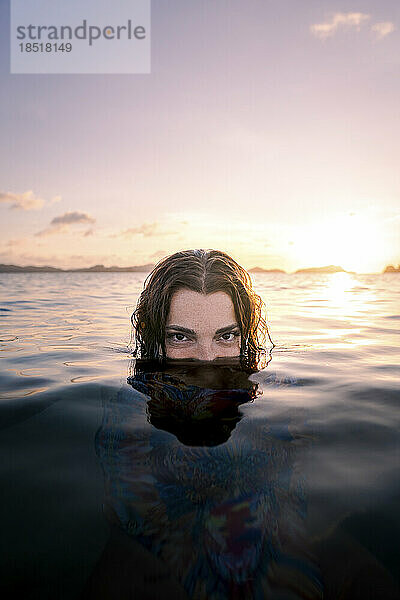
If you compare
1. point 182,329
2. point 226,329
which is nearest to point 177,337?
point 182,329

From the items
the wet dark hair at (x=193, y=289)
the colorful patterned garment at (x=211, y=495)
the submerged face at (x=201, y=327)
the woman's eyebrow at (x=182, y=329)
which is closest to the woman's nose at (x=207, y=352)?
the submerged face at (x=201, y=327)

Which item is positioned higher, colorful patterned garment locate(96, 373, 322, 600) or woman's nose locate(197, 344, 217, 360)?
woman's nose locate(197, 344, 217, 360)

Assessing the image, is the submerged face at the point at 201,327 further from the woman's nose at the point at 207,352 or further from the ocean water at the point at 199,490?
the ocean water at the point at 199,490

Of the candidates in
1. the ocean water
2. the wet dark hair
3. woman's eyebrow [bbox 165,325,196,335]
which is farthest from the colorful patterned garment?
the wet dark hair

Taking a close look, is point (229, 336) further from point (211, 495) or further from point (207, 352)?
point (211, 495)

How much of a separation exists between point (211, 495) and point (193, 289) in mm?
2404

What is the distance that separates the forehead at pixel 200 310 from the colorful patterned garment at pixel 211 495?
3.06 ft

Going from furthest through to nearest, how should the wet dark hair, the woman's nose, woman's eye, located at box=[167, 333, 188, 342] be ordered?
the wet dark hair, woman's eye, located at box=[167, 333, 188, 342], the woman's nose

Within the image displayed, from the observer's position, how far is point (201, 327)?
4020mm

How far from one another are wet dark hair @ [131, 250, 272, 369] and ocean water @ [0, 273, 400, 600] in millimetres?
626

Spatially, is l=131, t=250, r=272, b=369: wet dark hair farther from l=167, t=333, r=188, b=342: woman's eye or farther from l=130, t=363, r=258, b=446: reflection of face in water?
l=130, t=363, r=258, b=446: reflection of face in water

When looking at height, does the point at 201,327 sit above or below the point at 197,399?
above

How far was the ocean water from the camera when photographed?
69.1 inches

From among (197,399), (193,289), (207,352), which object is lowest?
(197,399)
